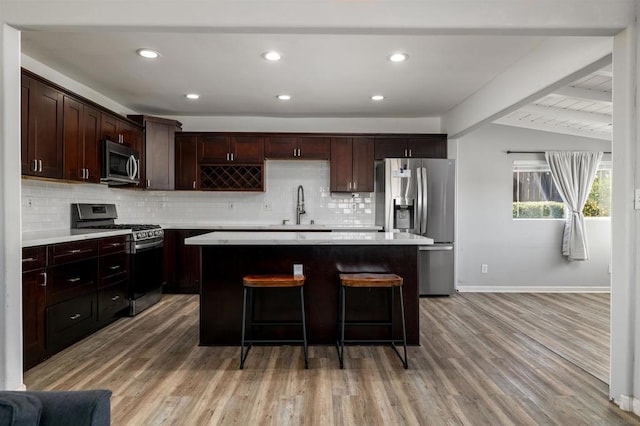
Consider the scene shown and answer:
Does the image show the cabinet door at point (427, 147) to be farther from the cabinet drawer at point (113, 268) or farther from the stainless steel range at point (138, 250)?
the cabinet drawer at point (113, 268)

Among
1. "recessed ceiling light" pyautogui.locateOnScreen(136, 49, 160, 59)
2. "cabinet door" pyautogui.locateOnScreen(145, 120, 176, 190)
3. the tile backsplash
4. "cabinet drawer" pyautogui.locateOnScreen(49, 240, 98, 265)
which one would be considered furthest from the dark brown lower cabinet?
"recessed ceiling light" pyautogui.locateOnScreen(136, 49, 160, 59)

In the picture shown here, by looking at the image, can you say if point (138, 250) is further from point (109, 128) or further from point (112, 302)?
point (109, 128)

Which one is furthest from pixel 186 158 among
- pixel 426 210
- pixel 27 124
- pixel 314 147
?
pixel 426 210

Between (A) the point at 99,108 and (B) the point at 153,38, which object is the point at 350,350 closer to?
(B) the point at 153,38

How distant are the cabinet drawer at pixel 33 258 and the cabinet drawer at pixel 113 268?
804mm

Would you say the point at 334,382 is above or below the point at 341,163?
below

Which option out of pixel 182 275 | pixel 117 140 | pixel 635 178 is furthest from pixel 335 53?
pixel 182 275

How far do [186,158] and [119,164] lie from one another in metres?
1.16

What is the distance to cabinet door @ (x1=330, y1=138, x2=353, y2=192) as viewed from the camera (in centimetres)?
552

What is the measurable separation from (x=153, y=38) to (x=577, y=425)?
3968mm

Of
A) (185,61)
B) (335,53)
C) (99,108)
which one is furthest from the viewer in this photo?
(99,108)

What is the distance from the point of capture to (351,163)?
5535mm

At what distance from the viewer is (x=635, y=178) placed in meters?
2.24

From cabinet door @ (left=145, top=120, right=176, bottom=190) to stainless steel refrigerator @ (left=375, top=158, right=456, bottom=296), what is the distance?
120 inches
